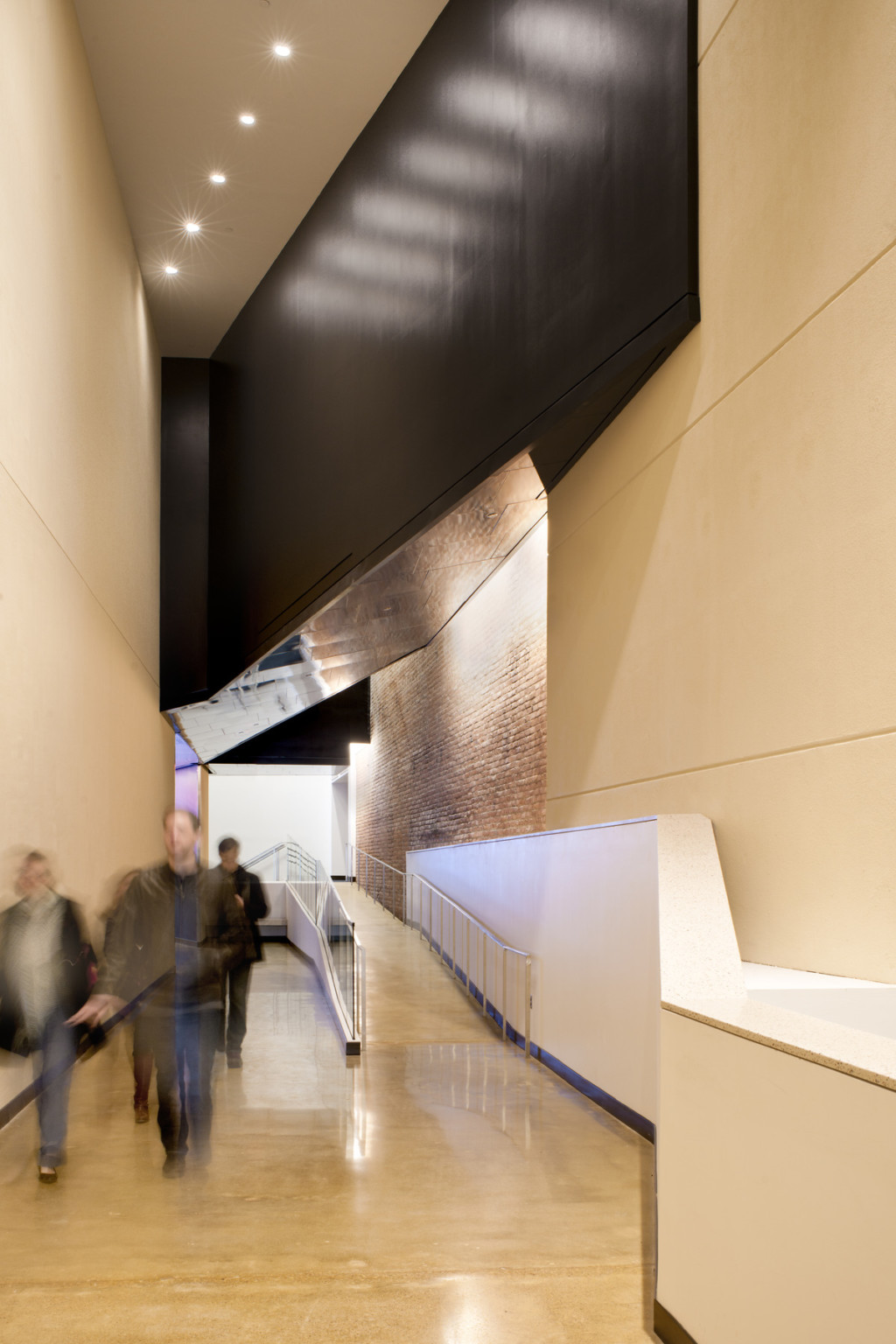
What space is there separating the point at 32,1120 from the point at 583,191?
5999mm

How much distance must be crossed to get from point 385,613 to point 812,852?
275 inches

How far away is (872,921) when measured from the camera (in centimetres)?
338

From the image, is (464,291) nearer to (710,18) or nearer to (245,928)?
(710,18)

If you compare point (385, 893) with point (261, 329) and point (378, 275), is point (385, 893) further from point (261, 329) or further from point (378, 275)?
point (378, 275)

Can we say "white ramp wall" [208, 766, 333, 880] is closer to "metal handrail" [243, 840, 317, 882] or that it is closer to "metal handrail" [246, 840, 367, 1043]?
"metal handrail" [243, 840, 317, 882]

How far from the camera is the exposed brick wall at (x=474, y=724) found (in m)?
9.37

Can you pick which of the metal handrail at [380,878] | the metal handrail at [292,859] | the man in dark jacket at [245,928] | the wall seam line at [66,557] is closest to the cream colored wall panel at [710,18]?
the wall seam line at [66,557]

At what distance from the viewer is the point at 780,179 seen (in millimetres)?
4102

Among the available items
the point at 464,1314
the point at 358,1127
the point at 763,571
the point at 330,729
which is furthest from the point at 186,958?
the point at 330,729

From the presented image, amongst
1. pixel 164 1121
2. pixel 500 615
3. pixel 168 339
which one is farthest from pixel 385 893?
pixel 164 1121

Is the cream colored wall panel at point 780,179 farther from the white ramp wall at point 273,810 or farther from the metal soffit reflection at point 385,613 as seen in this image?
the white ramp wall at point 273,810

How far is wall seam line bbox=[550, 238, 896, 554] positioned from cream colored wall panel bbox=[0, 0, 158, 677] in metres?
3.37

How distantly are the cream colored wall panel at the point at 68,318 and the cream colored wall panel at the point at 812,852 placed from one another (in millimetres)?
4215

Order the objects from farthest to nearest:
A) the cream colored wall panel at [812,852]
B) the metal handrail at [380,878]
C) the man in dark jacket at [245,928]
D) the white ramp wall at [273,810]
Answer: the white ramp wall at [273,810], the metal handrail at [380,878], the man in dark jacket at [245,928], the cream colored wall panel at [812,852]
